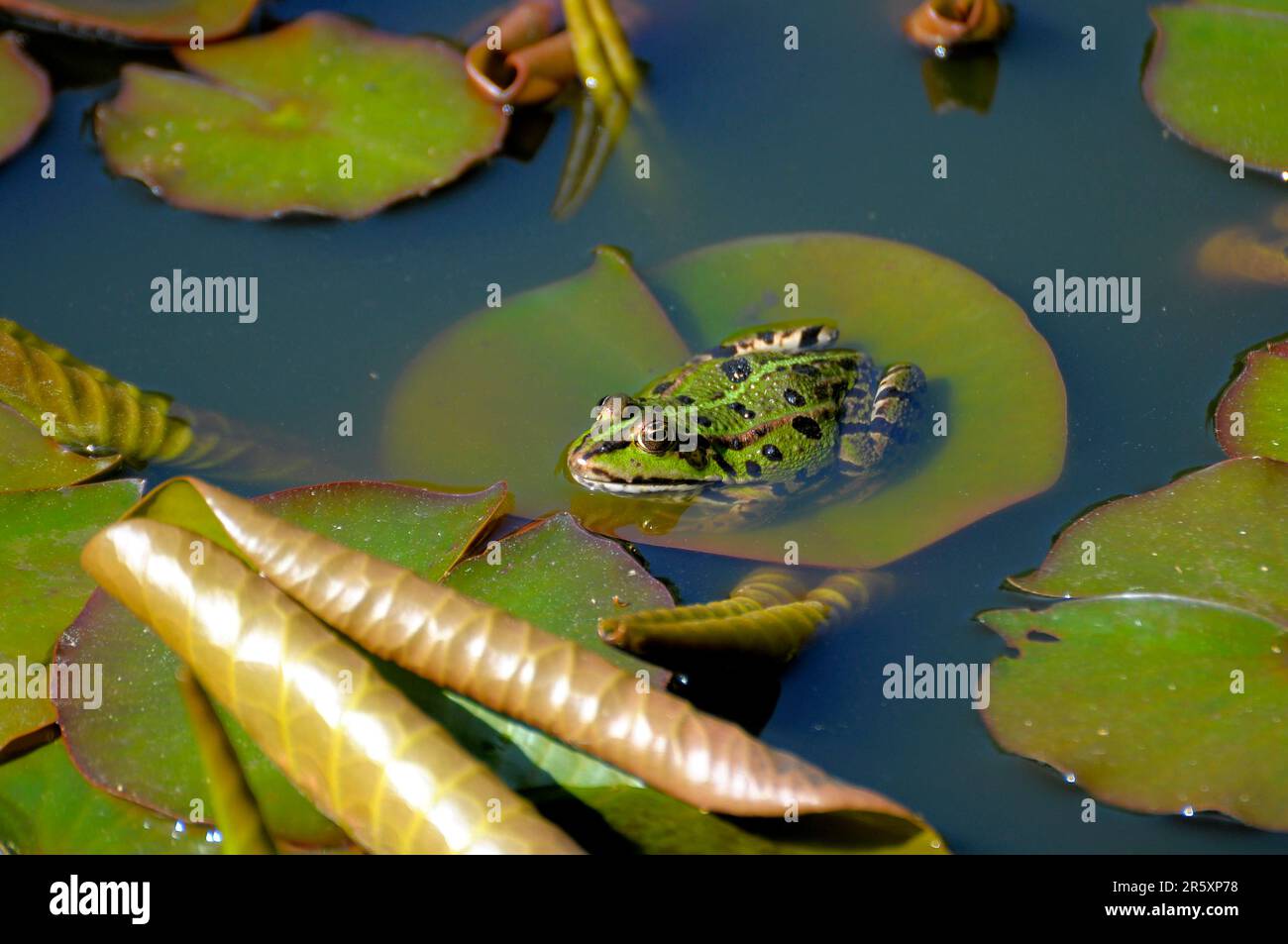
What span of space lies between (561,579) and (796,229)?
2418mm

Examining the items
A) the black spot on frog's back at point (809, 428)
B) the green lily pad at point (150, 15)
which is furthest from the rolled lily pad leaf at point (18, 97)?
the black spot on frog's back at point (809, 428)

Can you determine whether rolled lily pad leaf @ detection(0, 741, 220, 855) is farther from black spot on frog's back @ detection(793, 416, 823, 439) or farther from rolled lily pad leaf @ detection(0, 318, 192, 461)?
black spot on frog's back @ detection(793, 416, 823, 439)

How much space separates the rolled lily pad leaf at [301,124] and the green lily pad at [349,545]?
71.0 inches

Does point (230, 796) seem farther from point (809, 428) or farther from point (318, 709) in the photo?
point (809, 428)

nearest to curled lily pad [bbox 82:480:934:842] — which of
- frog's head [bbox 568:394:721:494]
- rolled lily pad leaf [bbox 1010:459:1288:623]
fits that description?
→ rolled lily pad leaf [bbox 1010:459:1288:623]

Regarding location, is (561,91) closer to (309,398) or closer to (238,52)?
(238,52)

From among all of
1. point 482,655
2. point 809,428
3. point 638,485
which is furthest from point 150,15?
point 482,655

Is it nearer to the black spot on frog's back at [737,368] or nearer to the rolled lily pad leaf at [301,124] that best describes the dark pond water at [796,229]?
the rolled lily pad leaf at [301,124]

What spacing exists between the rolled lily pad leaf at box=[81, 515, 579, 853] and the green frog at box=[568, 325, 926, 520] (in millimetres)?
1918

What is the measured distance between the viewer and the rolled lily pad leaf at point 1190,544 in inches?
133

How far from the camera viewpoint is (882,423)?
13.8ft

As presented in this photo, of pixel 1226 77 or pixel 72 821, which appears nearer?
pixel 72 821

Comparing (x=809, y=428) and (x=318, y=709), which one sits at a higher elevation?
(x=809, y=428)
